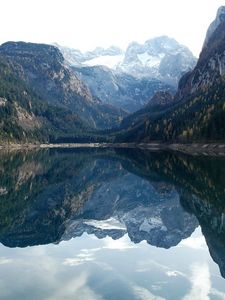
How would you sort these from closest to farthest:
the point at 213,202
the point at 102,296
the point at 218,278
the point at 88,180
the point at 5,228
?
the point at 102,296, the point at 218,278, the point at 5,228, the point at 213,202, the point at 88,180

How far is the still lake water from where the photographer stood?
1352 inches

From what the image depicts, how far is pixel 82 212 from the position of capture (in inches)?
3098

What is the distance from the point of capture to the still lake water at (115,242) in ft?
113

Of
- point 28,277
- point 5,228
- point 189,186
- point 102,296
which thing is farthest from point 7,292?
point 189,186

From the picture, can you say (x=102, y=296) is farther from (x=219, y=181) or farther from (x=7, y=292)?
(x=219, y=181)

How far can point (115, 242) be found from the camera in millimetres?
52781

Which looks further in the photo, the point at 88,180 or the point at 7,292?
the point at 88,180

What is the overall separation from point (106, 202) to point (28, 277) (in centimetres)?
5076

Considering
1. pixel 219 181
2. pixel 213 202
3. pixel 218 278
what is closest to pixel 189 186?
pixel 219 181

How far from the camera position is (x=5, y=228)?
60.2 meters

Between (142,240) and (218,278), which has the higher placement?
(218,278)

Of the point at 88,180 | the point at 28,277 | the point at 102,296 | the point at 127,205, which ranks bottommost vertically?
the point at 88,180

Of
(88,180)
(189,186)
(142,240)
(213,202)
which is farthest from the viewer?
(88,180)

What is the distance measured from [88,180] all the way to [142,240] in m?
71.6
